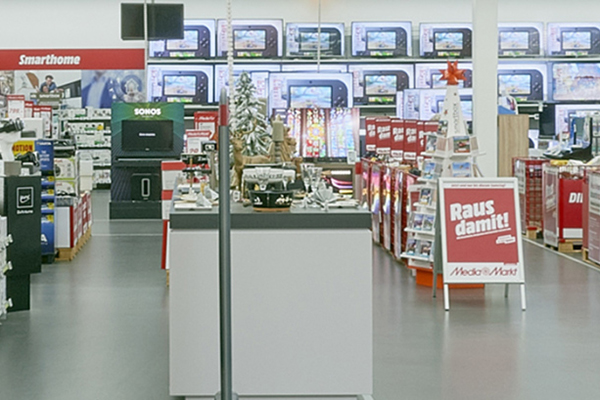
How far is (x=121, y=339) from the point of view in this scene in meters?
6.57

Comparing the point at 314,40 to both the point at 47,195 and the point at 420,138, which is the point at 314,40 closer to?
the point at 420,138

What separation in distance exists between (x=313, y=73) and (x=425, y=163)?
943 centimetres

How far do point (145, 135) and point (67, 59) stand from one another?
5.66m

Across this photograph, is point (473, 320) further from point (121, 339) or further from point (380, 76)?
point (380, 76)

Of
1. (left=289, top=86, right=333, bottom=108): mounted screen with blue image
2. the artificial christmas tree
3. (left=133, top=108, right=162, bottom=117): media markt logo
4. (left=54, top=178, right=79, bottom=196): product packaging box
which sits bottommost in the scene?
(left=54, top=178, right=79, bottom=196): product packaging box

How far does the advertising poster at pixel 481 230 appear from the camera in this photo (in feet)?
25.7

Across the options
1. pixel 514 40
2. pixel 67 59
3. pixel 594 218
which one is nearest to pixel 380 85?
pixel 514 40

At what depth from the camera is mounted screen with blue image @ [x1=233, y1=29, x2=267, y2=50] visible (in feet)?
62.0

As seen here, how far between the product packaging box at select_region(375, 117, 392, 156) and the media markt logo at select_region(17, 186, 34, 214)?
21.7 feet

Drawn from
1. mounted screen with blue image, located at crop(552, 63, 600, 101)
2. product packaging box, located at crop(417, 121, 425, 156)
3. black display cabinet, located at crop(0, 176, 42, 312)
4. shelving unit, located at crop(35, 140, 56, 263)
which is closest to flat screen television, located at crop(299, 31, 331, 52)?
mounted screen with blue image, located at crop(552, 63, 600, 101)

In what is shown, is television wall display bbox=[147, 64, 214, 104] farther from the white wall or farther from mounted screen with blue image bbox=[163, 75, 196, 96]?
the white wall

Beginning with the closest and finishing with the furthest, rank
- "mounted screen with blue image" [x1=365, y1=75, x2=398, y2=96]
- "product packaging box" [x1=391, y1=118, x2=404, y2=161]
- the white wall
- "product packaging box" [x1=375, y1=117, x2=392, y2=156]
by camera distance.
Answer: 1. "product packaging box" [x1=391, y1=118, x2=404, y2=161]
2. "product packaging box" [x1=375, y1=117, x2=392, y2=156]
3. "mounted screen with blue image" [x1=365, y1=75, x2=398, y2=96]
4. the white wall

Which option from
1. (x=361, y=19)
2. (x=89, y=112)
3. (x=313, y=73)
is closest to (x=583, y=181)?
(x=313, y=73)

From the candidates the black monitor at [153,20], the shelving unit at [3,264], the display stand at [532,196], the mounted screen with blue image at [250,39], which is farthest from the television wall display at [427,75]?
the shelving unit at [3,264]
